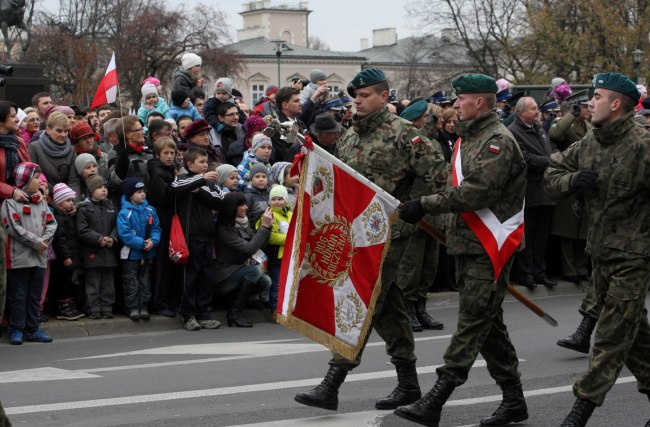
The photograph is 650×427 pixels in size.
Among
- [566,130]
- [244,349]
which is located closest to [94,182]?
[244,349]

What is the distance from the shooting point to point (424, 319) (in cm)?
1190

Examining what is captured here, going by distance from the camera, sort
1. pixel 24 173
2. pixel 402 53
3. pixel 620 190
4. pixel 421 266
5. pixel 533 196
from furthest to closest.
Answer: pixel 402 53 < pixel 533 196 < pixel 421 266 < pixel 24 173 < pixel 620 190

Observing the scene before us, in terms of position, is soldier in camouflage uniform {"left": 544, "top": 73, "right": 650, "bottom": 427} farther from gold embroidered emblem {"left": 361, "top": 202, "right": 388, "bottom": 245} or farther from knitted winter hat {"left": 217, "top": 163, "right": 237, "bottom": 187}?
knitted winter hat {"left": 217, "top": 163, "right": 237, "bottom": 187}

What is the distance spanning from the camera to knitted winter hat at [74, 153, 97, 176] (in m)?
12.1

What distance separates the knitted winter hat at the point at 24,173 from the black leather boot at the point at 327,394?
461 centimetres

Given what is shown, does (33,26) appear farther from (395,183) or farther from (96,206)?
(395,183)

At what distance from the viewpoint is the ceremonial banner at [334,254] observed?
7.51 m

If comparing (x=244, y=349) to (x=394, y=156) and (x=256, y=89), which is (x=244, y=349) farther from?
(x=256, y=89)

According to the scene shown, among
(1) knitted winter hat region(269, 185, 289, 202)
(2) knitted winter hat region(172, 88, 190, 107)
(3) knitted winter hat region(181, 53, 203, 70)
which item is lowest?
(1) knitted winter hat region(269, 185, 289, 202)

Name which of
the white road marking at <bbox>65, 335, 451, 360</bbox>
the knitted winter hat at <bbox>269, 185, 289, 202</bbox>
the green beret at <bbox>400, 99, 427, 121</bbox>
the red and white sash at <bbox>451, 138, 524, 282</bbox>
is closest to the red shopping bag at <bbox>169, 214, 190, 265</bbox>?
the knitted winter hat at <bbox>269, 185, 289, 202</bbox>

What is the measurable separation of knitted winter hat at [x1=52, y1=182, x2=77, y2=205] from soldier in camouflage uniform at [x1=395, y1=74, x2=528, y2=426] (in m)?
5.51

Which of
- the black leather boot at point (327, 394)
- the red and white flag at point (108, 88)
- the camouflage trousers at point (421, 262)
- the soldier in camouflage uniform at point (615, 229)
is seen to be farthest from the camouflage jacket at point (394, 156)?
the red and white flag at point (108, 88)

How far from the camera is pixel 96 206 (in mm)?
11914

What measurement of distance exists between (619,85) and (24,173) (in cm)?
596
